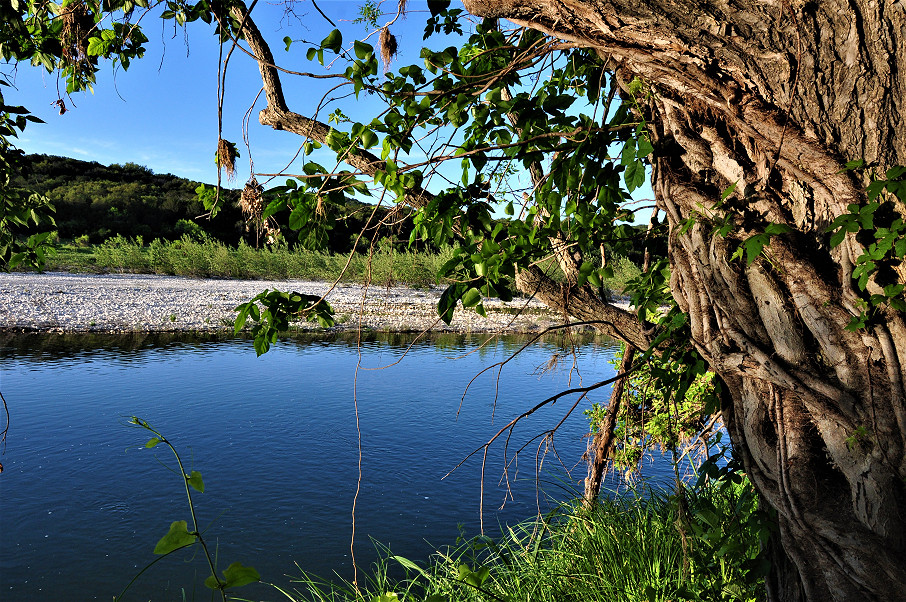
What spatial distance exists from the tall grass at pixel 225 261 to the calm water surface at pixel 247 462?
385 inches

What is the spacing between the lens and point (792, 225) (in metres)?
1.21

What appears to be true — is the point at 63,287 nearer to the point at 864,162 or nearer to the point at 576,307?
the point at 576,307

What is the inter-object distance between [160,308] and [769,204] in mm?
14277

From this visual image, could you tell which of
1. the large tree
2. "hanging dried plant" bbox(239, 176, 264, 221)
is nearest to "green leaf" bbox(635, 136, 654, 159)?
the large tree

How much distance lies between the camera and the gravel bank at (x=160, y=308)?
11.7 m

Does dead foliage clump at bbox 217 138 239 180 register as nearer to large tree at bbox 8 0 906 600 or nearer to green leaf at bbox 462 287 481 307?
large tree at bbox 8 0 906 600

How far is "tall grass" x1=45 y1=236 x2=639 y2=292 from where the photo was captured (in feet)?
62.3

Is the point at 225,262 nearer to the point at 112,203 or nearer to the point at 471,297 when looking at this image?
the point at 112,203

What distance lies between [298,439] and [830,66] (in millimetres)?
5913

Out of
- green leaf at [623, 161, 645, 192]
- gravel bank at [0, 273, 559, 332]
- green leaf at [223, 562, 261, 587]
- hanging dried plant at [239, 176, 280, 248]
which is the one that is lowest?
gravel bank at [0, 273, 559, 332]

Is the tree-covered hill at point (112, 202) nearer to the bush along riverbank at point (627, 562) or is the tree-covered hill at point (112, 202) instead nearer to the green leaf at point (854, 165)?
the bush along riverbank at point (627, 562)

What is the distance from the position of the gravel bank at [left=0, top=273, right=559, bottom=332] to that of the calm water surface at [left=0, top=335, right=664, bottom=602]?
7.58ft

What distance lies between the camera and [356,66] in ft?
4.94

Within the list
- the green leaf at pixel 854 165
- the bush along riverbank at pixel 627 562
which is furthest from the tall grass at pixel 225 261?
the green leaf at pixel 854 165
